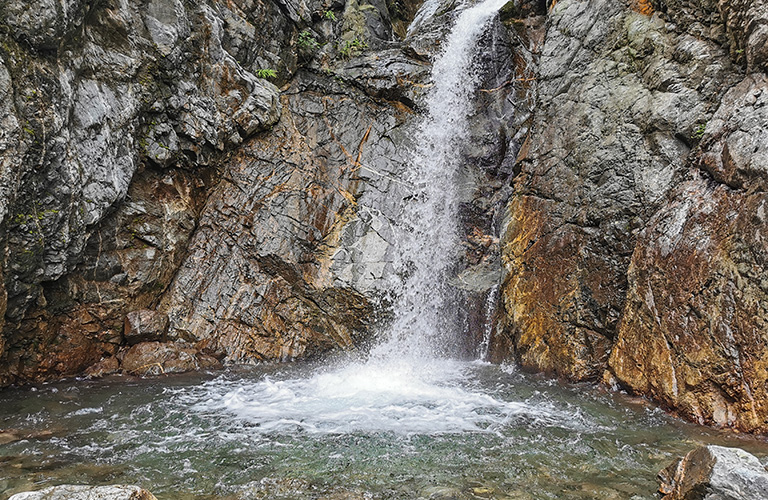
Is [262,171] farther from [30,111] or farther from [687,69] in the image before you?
[687,69]

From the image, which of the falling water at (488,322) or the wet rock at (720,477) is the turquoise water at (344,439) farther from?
the falling water at (488,322)

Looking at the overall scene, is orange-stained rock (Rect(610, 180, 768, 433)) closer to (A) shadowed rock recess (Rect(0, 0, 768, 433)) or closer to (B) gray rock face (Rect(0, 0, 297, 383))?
(A) shadowed rock recess (Rect(0, 0, 768, 433))

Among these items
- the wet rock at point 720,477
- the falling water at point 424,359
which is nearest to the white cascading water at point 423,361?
the falling water at point 424,359

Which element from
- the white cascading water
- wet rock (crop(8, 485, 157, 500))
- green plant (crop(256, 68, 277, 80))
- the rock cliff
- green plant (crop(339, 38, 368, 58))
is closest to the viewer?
wet rock (crop(8, 485, 157, 500))

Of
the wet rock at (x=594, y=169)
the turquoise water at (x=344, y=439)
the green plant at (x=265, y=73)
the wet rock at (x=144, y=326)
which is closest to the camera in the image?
the turquoise water at (x=344, y=439)

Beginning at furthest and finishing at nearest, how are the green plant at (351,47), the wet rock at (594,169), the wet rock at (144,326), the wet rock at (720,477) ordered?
the green plant at (351,47) < the wet rock at (144,326) < the wet rock at (594,169) < the wet rock at (720,477)

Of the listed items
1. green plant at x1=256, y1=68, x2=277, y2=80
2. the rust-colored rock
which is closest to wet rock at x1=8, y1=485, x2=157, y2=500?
the rust-colored rock

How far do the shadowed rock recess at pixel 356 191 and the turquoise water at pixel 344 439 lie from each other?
1171 mm

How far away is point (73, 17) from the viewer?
24.5 ft

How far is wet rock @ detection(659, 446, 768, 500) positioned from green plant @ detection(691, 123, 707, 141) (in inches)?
227

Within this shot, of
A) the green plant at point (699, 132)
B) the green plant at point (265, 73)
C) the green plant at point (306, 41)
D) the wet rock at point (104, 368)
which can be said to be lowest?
the wet rock at point (104, 368)

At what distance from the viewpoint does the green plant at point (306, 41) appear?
1323cm

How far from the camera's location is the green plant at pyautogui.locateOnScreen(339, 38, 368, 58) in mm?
13633

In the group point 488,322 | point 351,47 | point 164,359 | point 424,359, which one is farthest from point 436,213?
point 164,359
